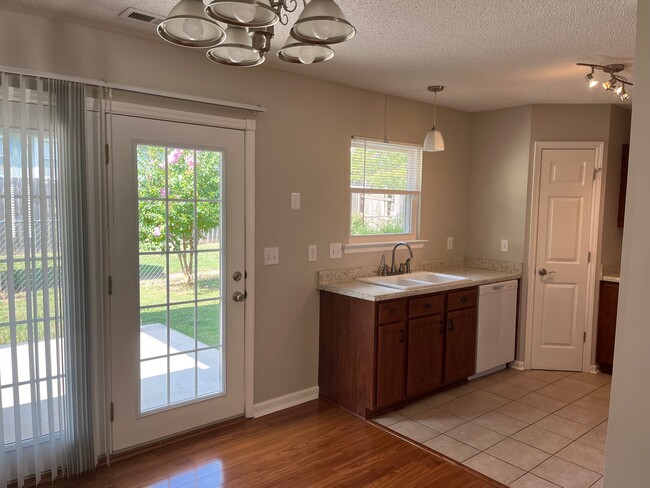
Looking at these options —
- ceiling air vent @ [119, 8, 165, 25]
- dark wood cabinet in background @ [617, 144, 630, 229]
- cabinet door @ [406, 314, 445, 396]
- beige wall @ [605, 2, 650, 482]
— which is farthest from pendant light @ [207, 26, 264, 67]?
dark wood cabinet in background @ [617, 144, 630, 229]

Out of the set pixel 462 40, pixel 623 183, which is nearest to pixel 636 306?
pixel 462 40

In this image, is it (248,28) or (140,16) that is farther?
(140,16)

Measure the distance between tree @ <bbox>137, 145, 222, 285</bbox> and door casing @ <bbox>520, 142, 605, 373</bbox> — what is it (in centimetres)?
289

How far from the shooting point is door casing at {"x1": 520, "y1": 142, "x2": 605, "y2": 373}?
431cm

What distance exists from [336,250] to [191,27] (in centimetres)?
Answer: 238

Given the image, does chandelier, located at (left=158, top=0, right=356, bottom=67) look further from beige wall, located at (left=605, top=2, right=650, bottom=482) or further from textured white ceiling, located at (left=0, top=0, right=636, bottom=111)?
beige wall, located at (left=605, top=2, right=650, bottom=482)

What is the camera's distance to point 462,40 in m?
2.72

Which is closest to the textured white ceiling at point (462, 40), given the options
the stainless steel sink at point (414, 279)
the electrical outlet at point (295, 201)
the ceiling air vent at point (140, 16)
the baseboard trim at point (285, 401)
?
the ceiling air vent at point (140, 16)

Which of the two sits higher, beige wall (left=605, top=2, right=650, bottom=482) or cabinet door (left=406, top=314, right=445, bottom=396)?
beige wall (left=605, top=2, right=650, bottom=482)

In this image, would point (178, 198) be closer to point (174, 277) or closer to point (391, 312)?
point (174, 277)

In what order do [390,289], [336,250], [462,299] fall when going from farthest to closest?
[462,299]
[336,250]
[390,289]

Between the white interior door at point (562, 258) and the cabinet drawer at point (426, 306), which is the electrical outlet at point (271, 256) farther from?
the white interior door at point (562, 258)

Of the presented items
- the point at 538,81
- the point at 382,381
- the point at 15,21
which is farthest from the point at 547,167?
the point at 15,21

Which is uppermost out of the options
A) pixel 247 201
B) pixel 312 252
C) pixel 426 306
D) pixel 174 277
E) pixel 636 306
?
pixel 247 201
